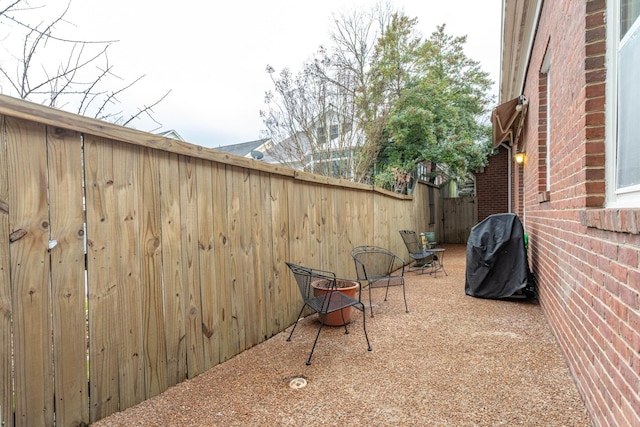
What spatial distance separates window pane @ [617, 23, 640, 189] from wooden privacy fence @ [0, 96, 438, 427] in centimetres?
233

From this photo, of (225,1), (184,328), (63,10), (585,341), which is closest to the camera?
(585,341)

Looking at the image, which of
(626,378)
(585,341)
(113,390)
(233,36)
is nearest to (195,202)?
(113,390)

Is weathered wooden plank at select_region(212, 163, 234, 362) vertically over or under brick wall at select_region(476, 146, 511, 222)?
under

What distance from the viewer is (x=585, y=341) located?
188 centimetres

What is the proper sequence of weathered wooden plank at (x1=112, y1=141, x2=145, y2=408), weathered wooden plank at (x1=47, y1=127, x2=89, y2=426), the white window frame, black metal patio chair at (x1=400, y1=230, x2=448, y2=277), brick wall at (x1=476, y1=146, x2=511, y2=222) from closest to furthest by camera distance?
weathered wooden plank at (x1=47, y1=127, x2=89, y2=426) < the white window frame < weathered wooden plank at (x1=112, y1=141, x2=145, y2=408) < black metal patio chair at (x1=400, y1=230, x2=448, y2=277) < brick wall at (x1=476, y1=146, x2=511, y2=222)

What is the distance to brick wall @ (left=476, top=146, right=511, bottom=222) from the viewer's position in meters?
11.1

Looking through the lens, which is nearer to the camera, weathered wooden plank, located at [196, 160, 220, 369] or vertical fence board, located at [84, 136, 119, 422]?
vertical fence board, located at [84, 136, 119, 422]

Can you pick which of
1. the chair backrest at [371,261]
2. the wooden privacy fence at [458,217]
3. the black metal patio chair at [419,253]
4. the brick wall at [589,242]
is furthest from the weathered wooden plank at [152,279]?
the wooden privacy fence at [458,217]

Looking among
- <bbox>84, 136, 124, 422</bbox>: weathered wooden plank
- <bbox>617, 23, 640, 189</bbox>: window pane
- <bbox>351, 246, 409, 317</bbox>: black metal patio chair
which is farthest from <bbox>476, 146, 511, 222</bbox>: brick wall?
<bbox>84, 136, 124, 422</bbox>: weathered wooden plank

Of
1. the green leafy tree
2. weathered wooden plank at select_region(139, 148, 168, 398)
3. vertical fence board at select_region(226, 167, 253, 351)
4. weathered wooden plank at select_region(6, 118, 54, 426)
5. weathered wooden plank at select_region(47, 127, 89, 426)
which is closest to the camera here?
weathered wooden plank at select_region(6, 118, 54, 426)

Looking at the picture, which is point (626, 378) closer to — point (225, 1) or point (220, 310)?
point (220, 310)

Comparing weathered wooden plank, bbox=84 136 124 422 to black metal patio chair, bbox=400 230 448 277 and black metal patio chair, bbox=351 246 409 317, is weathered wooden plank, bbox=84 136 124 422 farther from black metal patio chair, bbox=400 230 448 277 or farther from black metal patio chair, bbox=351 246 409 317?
black metal patio chair, bbox=400 230 448 277

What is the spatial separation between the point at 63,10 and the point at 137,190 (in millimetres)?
1236

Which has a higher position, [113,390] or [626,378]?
[626,378]
